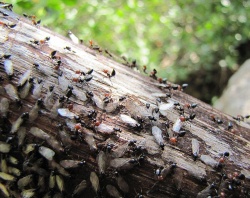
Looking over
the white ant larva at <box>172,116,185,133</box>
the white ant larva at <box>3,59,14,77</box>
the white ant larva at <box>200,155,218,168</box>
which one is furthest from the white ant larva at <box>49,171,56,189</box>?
the white ant larva at <box>200,155,218,168</box>

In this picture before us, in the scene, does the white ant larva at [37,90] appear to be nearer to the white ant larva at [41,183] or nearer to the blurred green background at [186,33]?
the white ant larva at [41,183]

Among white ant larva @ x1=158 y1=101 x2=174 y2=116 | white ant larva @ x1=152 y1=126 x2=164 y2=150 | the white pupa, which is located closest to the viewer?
white ant larva @ x1=152 y1=126 x2=164 y2=150

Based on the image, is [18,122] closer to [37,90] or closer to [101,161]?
[37,90]

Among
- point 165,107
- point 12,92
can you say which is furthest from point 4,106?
point 165,107

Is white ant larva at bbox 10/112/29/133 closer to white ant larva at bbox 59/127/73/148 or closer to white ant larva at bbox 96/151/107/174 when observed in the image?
white ant larva at bbox 59/127/73/148

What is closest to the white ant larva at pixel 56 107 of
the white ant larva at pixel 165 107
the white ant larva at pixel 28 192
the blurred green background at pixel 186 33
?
the white ant larva at pixel 28 192
